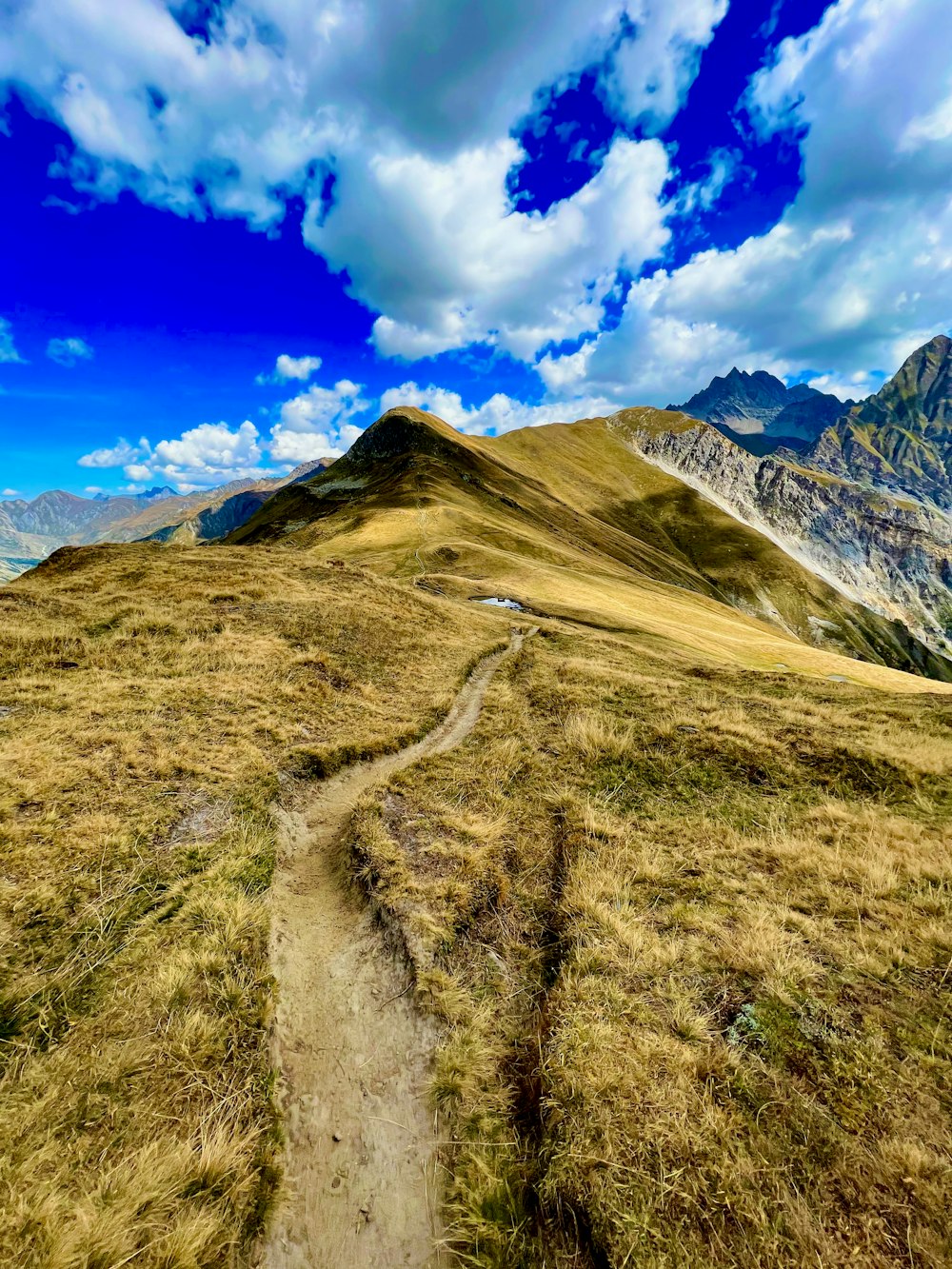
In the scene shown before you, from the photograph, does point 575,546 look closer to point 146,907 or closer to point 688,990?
point 688,990

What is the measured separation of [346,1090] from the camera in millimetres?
6582

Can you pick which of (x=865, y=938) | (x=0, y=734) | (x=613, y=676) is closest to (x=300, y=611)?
(x=0, y=734)

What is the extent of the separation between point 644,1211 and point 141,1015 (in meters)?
6.34

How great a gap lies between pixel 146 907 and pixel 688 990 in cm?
866

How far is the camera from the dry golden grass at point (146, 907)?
4.94 meters

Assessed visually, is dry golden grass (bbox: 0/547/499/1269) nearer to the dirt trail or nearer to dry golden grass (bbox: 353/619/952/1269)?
the dirt trail

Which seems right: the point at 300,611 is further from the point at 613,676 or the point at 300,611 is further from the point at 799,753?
the point at 799,753

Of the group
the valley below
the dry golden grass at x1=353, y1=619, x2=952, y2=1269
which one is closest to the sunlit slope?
the valley below

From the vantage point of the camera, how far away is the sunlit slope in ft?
192

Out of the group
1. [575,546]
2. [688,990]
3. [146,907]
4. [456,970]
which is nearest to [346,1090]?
[456,970]

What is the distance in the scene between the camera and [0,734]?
12.2m

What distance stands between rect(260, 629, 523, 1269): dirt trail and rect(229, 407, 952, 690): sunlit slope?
37.4 meters

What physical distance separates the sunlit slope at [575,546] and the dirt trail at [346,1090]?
37435mm

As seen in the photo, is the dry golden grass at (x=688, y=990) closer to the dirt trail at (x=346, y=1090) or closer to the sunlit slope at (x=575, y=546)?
the dirt trail at (x=346, y=1090)
